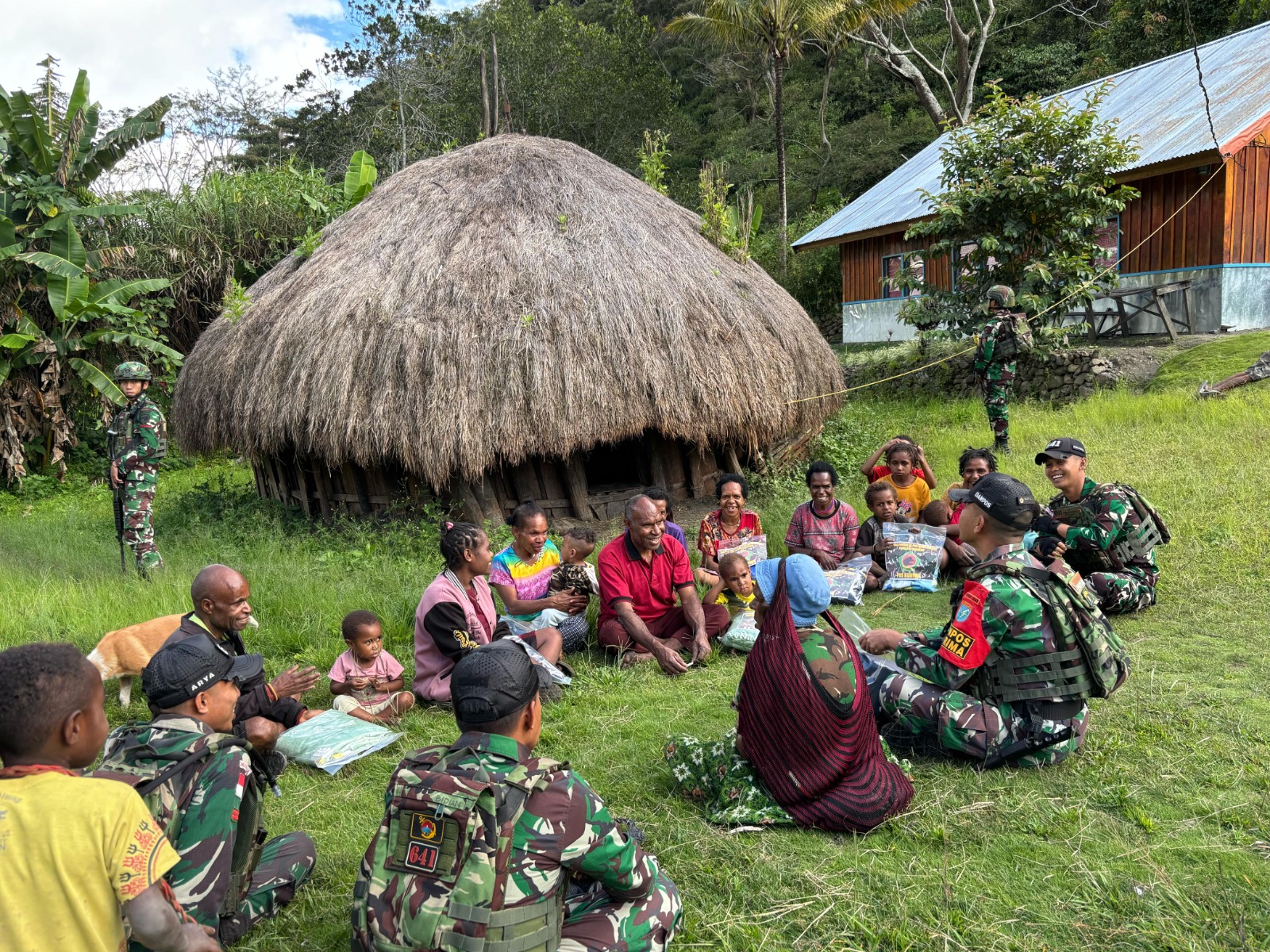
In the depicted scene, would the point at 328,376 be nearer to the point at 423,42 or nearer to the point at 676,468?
the point at 676,468

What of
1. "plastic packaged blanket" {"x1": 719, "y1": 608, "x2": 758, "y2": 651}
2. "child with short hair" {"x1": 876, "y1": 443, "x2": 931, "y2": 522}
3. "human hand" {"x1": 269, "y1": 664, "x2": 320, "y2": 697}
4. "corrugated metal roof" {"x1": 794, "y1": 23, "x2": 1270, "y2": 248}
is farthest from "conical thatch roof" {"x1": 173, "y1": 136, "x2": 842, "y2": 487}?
"corrugated metal roof" {"x1": 794, "y1": 23, "x2": 1270, "y2": 248}

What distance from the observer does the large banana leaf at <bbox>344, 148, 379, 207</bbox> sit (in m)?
14.0

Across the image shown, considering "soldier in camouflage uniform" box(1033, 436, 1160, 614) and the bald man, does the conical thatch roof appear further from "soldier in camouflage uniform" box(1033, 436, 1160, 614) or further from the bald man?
the bald man

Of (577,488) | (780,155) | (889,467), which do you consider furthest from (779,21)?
(889,467)

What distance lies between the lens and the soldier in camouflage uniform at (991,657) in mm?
3682

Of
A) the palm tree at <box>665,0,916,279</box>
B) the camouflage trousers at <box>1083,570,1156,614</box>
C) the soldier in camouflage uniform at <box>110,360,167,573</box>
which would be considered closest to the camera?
the camouflage trousers at <box>1083,570,1156,614</box>

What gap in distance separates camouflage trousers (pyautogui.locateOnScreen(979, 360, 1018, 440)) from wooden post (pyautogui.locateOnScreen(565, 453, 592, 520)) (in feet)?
14.9

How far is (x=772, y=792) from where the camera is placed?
3520 millimetres

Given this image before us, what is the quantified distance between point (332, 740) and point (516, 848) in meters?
2.41

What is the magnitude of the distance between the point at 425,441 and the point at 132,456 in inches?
98.0

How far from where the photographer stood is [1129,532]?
5852mm

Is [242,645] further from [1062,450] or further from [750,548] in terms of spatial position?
[1062,450]

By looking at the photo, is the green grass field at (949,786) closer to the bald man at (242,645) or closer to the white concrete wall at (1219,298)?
the bald man at (242,645)

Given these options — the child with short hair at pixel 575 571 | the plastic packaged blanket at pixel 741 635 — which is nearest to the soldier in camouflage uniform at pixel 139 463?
the child with short hair at pixel 575 571
